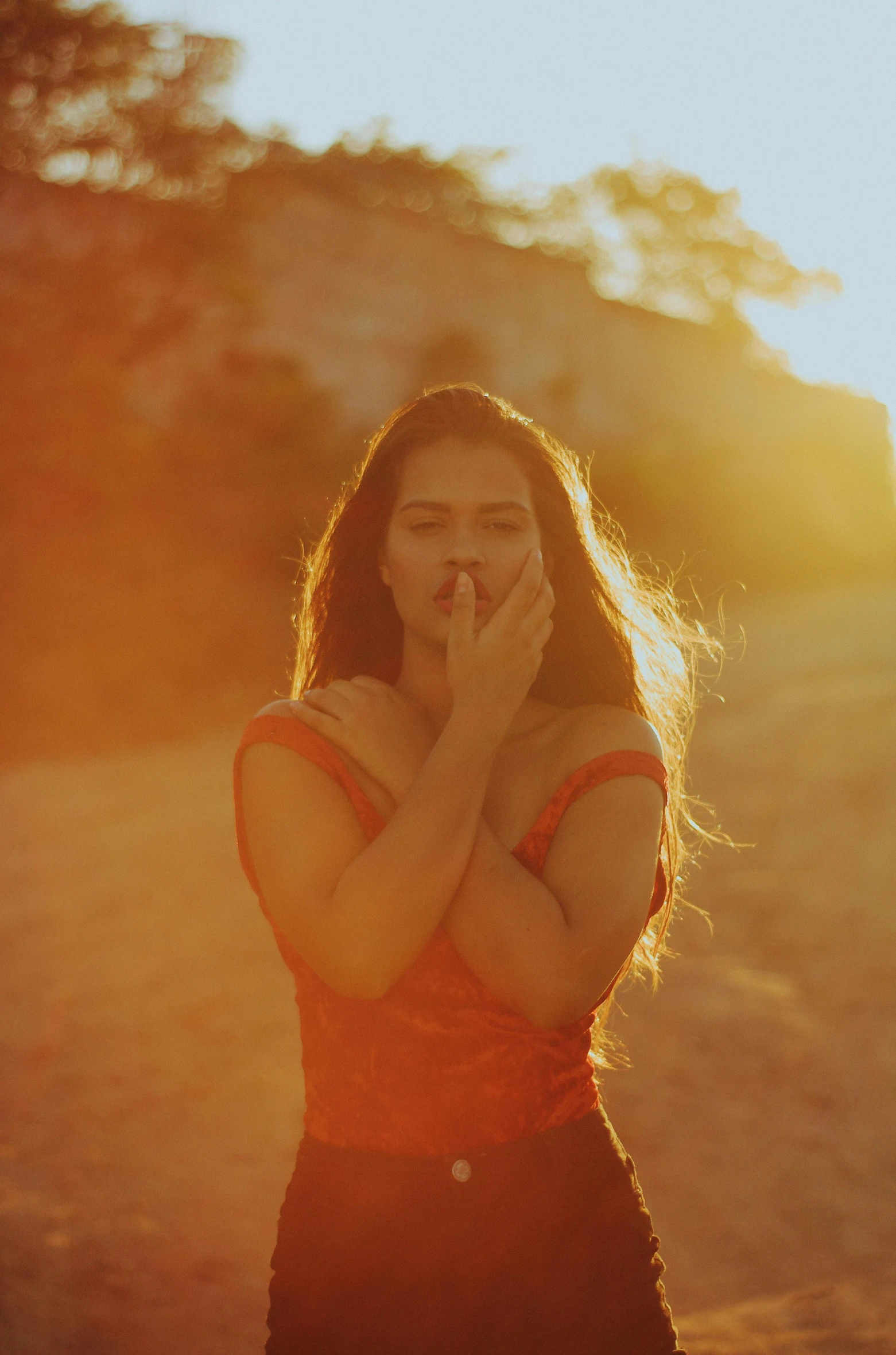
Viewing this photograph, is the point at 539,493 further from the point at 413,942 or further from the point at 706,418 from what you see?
the point at 706,418

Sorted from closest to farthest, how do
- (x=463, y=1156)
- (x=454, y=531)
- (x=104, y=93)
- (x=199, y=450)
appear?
(x=463, y=1156) → (x=454, y=531) → (x=104, y=93) → (x=199, y=450)

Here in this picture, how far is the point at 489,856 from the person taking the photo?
1.77 meters

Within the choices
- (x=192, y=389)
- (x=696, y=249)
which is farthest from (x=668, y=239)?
(x=192, y=389)

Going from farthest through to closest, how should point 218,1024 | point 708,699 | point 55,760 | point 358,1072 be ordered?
point 708,699
point 55,760
point 218,1024
point 358,1072

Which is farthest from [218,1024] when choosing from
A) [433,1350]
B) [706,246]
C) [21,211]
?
[706,246]

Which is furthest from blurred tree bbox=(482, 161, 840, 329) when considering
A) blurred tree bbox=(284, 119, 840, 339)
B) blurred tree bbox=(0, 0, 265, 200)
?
blurred tree bbox=(0, 0, 265, 200)

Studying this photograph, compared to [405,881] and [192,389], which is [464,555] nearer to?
[405,881]

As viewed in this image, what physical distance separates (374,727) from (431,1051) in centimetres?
51

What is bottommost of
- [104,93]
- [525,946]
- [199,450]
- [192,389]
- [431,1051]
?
[431,1051]

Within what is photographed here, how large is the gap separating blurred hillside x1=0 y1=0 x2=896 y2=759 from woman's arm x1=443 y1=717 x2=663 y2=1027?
13.8ft

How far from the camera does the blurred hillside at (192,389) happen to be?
1038 cm

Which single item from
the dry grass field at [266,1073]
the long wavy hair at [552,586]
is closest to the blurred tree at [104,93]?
the dry grass field at [266,1073]

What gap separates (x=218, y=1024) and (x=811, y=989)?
311 cm

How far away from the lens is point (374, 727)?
1.90 metres
